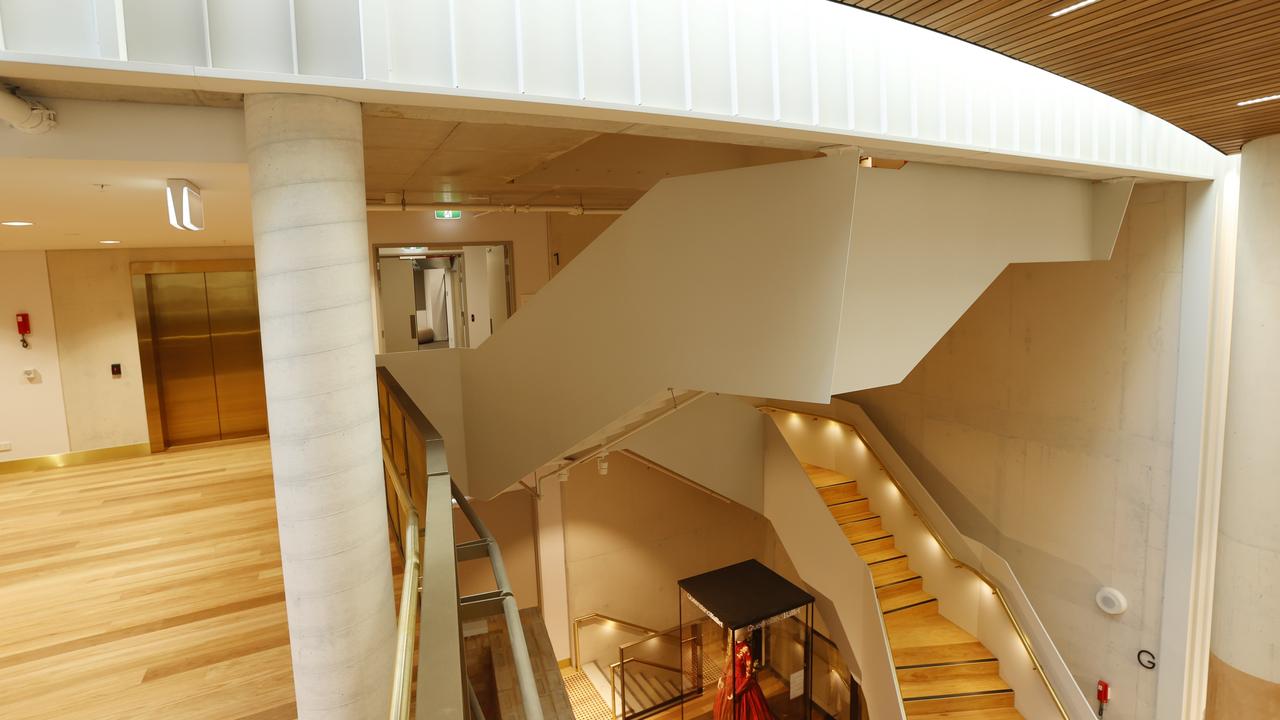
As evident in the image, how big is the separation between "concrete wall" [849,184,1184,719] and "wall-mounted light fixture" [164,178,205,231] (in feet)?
27.2

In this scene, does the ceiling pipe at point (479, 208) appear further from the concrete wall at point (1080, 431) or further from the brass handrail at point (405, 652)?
the brass handrail at point (405, 652)

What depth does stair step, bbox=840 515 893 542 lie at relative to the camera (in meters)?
10.0

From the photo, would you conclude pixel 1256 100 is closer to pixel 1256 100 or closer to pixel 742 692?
pixel 1256 100

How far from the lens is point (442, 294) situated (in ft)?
52.7

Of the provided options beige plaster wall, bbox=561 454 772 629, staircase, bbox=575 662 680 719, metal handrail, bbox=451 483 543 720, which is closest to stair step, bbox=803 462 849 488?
beige plaster wall, bbox=561 454 772 629

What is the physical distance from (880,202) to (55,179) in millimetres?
4755

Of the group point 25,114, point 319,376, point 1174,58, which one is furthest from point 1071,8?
point 25,114

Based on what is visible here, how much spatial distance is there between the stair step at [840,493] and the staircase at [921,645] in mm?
16

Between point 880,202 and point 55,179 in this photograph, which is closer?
point 55,179

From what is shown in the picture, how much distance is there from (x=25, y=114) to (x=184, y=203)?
1016mm

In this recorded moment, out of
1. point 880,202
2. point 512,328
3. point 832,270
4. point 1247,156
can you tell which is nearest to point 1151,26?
point 880,202

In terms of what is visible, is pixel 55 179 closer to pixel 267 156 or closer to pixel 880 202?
pixel 267 156

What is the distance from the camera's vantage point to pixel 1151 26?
3.41m

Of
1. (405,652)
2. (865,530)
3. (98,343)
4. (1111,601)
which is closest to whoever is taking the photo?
(405,652)
